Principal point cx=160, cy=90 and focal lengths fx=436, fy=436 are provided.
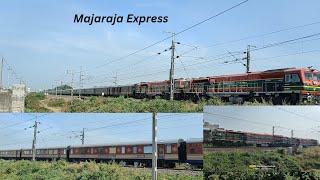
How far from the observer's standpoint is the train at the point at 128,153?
13172 mm

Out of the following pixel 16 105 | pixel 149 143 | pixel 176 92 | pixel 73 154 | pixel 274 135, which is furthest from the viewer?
pixel 176 92

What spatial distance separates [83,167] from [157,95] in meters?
22.7

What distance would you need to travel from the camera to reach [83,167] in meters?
14.0

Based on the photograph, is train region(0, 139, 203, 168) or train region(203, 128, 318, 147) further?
train region(203, 128, 318, 147)

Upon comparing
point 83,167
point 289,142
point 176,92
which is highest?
point 176,92

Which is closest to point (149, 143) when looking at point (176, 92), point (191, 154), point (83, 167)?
point (191, 154)

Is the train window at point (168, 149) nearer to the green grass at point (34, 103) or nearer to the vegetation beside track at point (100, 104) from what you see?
the vegetation beside track at point (100, 104)

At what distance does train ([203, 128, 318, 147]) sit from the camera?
44.9 feet

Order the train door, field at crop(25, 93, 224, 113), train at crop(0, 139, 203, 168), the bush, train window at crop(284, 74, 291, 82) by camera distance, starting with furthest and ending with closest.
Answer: train window at crop(284, 74, 291, 82) → field at crop(25, 93, 224, 113) → the bush → the train door → train at crop(0, 139, 203, 168)

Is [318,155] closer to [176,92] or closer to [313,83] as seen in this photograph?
[313,83]

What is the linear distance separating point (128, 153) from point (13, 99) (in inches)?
292

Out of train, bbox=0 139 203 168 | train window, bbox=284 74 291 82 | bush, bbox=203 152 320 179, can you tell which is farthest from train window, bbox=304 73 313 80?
train, bbox=0 139 203 168

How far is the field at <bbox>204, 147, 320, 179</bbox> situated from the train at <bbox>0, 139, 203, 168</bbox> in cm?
76

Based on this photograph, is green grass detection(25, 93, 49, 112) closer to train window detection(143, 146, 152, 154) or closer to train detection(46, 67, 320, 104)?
train window detection(143, 146, 152, 154)
